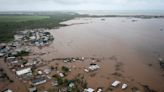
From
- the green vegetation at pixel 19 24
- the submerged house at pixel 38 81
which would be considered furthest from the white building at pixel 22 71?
the green vegetation at pixel 19 24

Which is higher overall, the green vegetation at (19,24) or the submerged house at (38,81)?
the green vegetation at (19,24)

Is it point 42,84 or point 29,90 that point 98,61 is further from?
point 29,90

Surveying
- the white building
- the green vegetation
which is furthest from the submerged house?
the green vegetation

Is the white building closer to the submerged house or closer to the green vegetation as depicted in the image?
the submerged house

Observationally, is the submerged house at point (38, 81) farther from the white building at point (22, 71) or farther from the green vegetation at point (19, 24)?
the green vegetation at point (19, 24)

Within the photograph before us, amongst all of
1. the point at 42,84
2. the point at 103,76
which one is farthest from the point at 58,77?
the point at 103,76

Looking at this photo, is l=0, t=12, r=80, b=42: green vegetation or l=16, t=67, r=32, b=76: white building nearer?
l=16, t=67, r=32, b=76: white building

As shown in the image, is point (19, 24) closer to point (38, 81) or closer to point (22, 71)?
point (22, 71)

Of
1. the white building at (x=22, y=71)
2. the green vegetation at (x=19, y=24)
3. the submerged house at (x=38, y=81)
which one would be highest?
the green vegetation at (x=19, y=24)

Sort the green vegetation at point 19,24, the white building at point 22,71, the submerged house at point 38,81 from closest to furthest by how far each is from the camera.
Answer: the submerged house at point 38,81 < the white building at point 22,71 < the green vegetation at point 19,24

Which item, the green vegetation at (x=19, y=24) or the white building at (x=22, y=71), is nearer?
the white building at (x=22, y=71)

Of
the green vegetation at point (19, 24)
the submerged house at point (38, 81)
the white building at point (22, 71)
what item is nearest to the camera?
the submerged house at point (38, 81)

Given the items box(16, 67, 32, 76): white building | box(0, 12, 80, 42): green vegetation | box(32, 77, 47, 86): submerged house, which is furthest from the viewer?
box(0, 12, 80, 42): green vegetation
